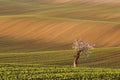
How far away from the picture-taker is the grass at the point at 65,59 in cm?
5097

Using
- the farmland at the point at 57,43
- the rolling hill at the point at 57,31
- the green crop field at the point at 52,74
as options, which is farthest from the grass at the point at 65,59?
the green crop field at the point at 52,74

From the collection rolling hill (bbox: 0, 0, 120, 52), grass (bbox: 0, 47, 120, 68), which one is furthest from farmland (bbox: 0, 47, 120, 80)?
rolling hill (bbox: 0, 0, 120, 52)

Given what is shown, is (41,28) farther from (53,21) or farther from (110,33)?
(110,33)

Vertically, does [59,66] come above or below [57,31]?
below

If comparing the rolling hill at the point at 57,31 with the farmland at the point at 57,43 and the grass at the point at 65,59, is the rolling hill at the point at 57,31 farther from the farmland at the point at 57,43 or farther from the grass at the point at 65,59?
the grass at the point at 65,59

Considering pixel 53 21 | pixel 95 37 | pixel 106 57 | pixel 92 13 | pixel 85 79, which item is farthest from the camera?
pixel 92 13

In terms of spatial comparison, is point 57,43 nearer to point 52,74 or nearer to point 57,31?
point 57,31

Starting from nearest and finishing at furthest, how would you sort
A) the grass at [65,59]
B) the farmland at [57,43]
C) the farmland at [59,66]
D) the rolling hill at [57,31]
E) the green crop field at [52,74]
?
the green crop field at [52,74]
the farmland at [59,66]
the farmland at [57,43]
the grass at [65,59]
the rolling hill at [57,31]

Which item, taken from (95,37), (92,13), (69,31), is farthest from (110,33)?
(92,13)

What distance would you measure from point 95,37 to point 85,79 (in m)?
39.3

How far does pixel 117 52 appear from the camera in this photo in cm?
5797

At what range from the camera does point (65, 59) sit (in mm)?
53656

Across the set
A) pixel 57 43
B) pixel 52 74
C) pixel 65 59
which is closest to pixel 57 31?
pixel 57 43

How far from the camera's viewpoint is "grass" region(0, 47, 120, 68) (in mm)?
50969
